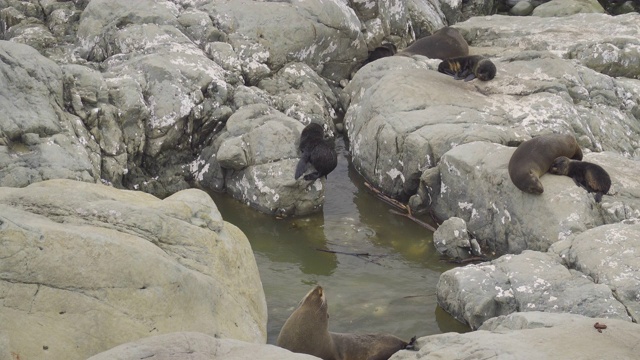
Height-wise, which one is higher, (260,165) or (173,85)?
(173,85)

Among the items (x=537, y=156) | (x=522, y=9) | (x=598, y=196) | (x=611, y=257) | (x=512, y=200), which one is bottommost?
(x=522, y=9)

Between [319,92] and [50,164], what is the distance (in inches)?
243

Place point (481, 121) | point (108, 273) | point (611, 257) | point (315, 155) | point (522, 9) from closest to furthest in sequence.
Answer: point (108, 273)
point (611, 257)
point (315, 155)
point (481, 121)
point (522, 9)

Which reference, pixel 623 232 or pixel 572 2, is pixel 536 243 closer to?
pixel 623 232

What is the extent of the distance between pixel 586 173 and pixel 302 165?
418 cm

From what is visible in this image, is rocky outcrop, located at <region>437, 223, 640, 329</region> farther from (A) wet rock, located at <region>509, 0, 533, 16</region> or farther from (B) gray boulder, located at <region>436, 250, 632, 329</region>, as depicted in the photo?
(A) wet rock, located at <region>509, 0, 533, 16</region>

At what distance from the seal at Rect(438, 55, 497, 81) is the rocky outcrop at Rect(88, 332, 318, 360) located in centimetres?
1000

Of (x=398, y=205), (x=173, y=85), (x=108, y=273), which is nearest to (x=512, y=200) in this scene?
(x=398, y=205)

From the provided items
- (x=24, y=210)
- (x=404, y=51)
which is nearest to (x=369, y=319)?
(x=24, y=210)

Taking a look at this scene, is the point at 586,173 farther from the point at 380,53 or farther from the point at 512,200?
the point at 380,53

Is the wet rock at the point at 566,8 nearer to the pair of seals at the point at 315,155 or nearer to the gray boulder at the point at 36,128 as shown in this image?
the pair of seals at the point at 315,155

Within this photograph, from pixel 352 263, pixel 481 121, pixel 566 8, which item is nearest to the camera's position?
pixel 352 263

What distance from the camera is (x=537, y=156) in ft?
37.7

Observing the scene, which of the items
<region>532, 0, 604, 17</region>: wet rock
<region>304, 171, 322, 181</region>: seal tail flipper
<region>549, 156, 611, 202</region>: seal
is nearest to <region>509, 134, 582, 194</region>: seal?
<region>549, 156, 611, 202</region>: seal
